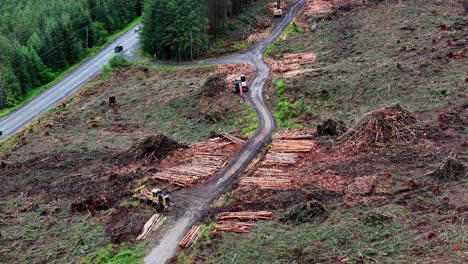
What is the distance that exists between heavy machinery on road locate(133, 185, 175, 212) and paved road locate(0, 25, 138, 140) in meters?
32.5

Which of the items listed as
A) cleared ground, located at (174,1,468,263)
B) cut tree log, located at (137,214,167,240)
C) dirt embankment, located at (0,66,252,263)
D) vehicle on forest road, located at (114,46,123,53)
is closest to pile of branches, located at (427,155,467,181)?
cleared ground, located at (174,1,468,263)

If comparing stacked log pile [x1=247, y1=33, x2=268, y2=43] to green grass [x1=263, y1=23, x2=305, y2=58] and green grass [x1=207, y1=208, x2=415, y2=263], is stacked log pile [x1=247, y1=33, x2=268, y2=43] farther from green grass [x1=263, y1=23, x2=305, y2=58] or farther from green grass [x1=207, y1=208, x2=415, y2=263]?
green grass [x1=207, y1=208, x2=415, y2=263]

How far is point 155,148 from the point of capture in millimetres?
46719

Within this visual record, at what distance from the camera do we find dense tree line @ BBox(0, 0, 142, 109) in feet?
264

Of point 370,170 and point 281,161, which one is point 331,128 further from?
point 370,170

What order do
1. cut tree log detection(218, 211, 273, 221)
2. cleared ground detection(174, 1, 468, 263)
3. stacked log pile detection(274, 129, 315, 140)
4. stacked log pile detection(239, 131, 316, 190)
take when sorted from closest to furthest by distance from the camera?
1. cleared ground detection(174, 1, 468, 263)
2. cut tree log detection(218, 211, 273, 221)
3. stacked log pile detection(239, 131, 316, 190)
4. stacked log pile detection(274, 129, 315, 140)

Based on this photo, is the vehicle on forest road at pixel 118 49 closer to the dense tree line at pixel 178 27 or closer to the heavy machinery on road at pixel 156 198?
the dense tree line at pixel 178 27

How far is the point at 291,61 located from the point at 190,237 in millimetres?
38045

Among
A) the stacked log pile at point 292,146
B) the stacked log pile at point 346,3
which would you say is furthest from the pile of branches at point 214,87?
the stacked log pile at point 346,3

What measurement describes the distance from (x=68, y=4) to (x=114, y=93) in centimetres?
4082

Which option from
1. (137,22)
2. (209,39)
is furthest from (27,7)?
(209,39)

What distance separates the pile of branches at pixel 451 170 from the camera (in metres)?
33.0

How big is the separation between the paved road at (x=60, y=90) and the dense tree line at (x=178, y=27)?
9.17 m

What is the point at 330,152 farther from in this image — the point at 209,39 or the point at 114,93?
the point at 209,39
